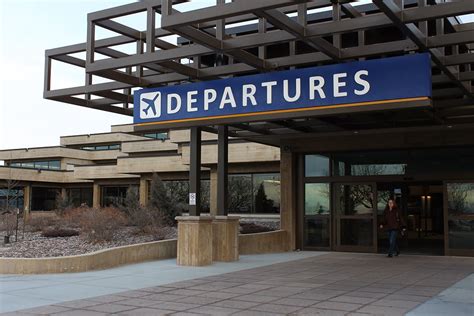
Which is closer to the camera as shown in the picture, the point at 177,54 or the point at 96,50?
the point at 177,54

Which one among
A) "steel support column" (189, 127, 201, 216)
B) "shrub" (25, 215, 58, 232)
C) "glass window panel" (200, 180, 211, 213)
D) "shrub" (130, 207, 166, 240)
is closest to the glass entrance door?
"shrub" (130, 207, 166, 240)

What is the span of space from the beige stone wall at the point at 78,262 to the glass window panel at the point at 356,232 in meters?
7.02

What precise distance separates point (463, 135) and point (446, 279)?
615 cm

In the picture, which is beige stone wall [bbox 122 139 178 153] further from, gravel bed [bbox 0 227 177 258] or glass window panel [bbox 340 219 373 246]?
glass window panel [bbox 340 219 373 246]

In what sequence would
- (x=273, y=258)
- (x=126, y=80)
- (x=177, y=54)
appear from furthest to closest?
(x=273, y=258) < (x=126, y=80) < (x=177, y=54)

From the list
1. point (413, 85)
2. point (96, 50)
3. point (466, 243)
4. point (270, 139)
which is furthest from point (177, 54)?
point (466, 243)

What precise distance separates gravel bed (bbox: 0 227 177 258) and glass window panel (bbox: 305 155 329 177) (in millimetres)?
5151

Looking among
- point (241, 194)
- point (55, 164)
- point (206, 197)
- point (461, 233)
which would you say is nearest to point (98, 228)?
point (461, 233)

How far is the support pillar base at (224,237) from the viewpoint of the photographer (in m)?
13.8

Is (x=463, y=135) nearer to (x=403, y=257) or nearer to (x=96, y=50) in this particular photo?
(x=403, y=257)

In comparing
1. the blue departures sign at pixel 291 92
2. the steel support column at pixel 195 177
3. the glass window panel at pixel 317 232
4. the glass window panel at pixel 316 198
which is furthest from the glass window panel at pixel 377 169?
the blue departures sign at pixel 291 92

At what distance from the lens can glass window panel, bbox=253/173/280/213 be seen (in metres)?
29.8

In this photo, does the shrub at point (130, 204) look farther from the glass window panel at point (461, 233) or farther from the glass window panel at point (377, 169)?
the glass window panel at point (461, 233)

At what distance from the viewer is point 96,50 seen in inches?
463
